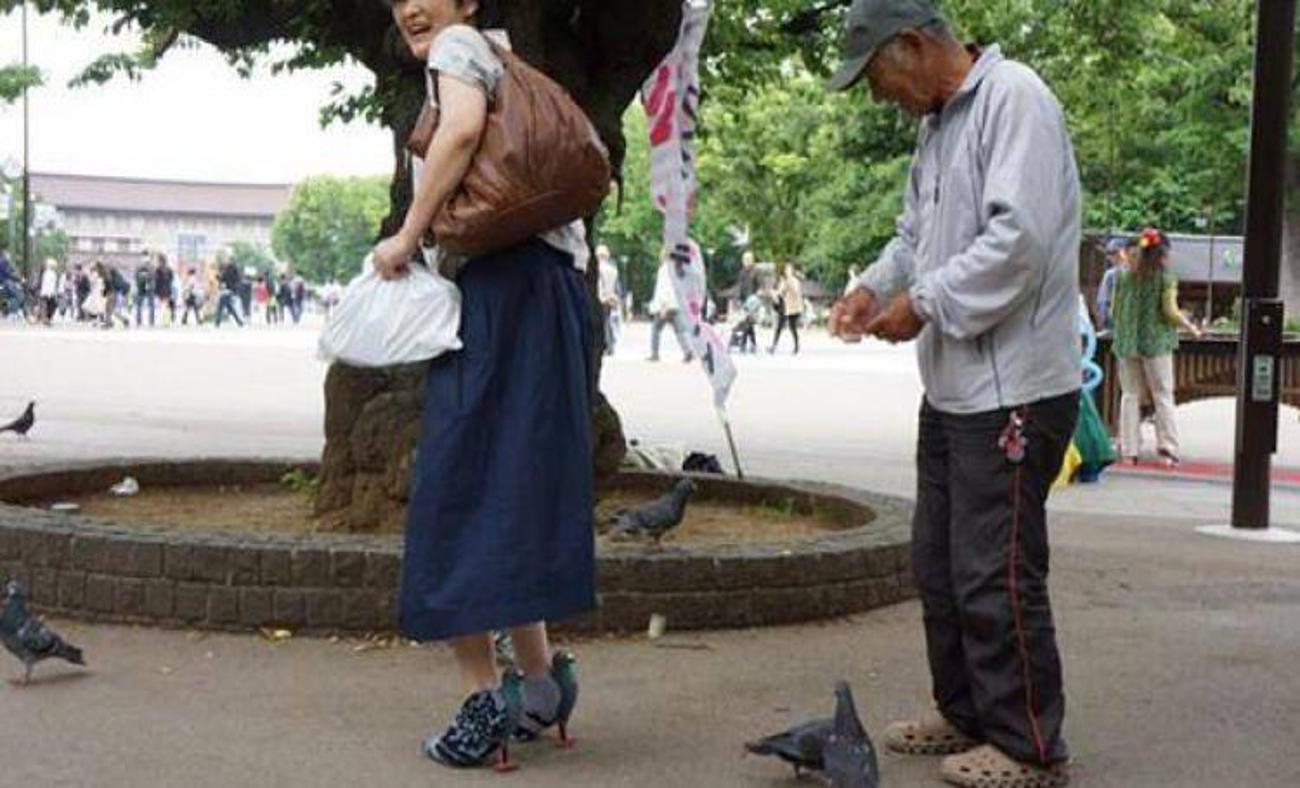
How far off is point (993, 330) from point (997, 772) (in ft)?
3.50

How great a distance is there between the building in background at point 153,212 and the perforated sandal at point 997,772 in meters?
122

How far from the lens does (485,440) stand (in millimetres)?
4137

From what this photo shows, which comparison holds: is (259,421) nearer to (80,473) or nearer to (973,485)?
(80,473)

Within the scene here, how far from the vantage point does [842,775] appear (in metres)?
3.84

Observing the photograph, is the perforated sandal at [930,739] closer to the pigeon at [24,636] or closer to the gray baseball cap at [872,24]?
the gray baseball cap at [872,24]

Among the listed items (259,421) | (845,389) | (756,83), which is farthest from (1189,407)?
(259,421)

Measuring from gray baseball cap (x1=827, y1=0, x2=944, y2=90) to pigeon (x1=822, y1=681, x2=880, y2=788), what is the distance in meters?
1.49

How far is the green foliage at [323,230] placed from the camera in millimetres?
141000

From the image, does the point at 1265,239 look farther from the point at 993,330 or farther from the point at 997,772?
the point at 997,772

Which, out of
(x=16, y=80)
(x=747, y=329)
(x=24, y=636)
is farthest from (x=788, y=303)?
(x=24, y=636)

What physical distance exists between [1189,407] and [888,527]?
47.7 feet

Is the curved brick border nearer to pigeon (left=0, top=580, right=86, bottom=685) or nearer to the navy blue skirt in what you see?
pigeon (left=0, top=580, right=86, bottom=685)

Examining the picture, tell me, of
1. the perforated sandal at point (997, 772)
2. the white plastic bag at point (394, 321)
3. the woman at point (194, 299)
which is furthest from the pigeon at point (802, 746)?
the woman at point (194, 299)

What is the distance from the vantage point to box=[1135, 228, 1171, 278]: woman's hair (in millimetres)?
13031
